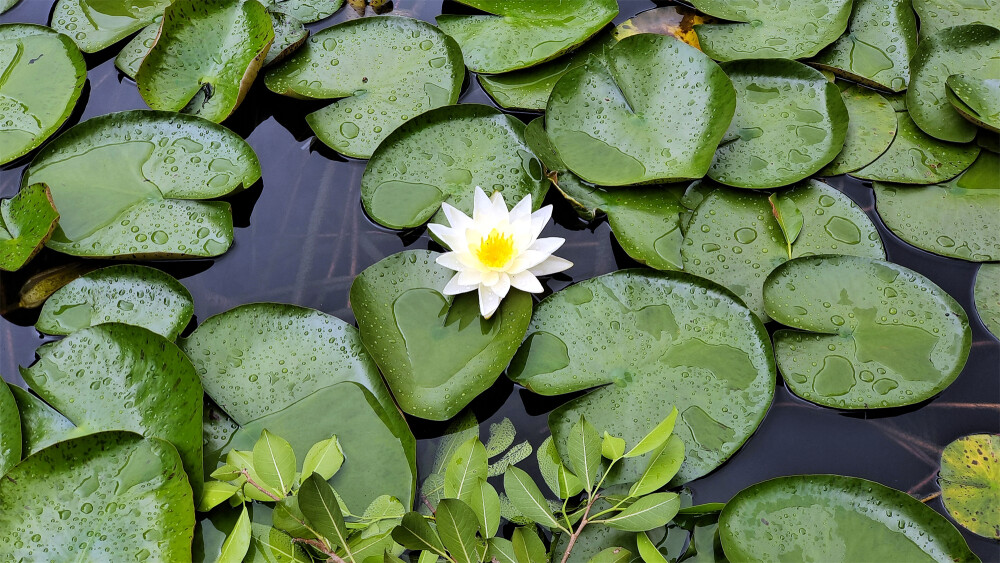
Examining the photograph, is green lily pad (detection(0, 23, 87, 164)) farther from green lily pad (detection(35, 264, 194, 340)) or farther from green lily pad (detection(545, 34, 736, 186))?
green lily pad (detection(545, 34, 736, 186))

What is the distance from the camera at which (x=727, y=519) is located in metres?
1.57

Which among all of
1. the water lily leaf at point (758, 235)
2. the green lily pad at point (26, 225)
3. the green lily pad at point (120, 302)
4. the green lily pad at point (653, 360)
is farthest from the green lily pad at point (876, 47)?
the green lily pad at point (26, 225)

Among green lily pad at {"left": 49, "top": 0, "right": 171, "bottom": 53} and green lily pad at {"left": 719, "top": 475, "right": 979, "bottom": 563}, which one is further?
green lily pad at {"left": 49, "top": 0, "right": 171, "bottom": 53}

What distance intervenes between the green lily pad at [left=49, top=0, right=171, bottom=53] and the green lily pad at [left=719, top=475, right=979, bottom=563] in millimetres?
2931

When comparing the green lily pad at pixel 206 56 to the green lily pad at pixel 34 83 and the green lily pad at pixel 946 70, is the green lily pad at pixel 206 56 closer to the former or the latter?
the green lily pad at pixel 34 83

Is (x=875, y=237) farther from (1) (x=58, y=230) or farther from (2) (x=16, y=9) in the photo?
(2) (x=16, y=9)

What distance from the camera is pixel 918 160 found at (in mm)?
2215

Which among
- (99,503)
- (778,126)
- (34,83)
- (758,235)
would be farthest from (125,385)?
(778,126)

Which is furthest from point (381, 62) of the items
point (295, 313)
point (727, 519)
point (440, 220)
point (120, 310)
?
point (727, 519)

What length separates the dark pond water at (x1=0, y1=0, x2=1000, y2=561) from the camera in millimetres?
1751

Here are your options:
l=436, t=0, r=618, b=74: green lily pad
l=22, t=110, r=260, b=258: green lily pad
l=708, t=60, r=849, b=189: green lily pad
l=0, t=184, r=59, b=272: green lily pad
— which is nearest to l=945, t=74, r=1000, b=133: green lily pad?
l=708, t=60, r=849, b=189: green lily pad

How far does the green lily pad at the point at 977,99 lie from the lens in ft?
7.11

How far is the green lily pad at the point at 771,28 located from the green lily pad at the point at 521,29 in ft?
1.42

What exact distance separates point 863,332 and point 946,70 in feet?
3.93
